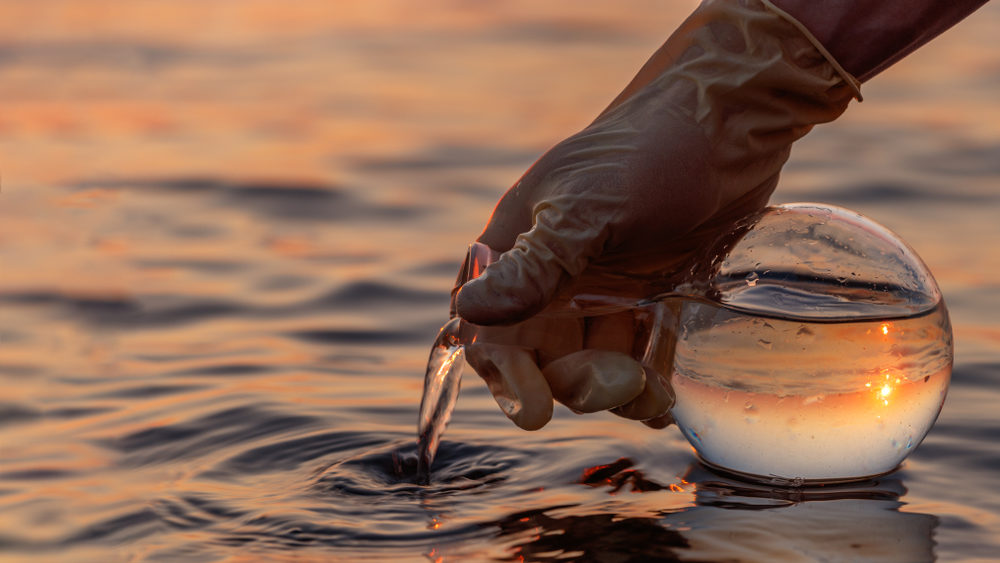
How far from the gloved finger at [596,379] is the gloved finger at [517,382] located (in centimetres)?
4

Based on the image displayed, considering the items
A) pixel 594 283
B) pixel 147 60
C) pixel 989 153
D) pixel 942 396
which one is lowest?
pixel 942 396

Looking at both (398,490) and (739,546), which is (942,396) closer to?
(739,546)

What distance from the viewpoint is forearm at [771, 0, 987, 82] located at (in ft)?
9.53

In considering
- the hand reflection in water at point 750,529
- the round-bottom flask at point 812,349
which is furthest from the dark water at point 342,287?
the round-bottom flask at point 812,349

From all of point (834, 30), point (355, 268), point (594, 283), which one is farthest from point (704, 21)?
point (355, 268)

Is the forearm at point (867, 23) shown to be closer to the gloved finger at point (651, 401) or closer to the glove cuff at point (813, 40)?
the glove cuff at point (813, 40)

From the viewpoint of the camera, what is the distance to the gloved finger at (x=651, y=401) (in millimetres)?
2943

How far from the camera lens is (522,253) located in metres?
2.81

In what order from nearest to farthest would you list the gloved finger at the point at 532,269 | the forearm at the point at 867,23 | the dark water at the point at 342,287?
the gloved finger at the point at 532,269 < the forearm at the point at 867,23 < the dark water at the point at 342,287

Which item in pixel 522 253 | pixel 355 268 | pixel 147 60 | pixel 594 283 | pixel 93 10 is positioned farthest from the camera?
pixel 93 10

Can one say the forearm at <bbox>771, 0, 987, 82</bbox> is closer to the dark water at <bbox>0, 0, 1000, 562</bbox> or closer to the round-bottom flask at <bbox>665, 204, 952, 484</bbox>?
the round-bottom flask at <bbox>665, 204, 952, 484</bbox>

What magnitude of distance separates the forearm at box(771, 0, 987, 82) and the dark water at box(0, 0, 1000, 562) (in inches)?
39.6

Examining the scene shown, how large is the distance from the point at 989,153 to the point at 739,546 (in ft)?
14.7

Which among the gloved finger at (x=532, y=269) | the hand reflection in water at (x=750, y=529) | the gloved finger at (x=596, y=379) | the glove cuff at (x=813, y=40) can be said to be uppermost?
the glove cuff at (x=813, y=40)
